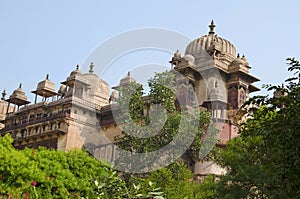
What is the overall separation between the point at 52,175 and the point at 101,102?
2388cm

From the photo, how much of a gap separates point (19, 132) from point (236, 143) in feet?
79.5

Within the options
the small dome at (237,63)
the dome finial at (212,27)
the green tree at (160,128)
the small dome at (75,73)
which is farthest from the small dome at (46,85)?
the green tree at (160,128)

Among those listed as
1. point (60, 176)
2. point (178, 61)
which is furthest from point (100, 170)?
point (178, 61)

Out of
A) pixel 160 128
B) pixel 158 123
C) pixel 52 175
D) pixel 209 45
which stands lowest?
pixel 52 175

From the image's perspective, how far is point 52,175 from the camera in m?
21.1

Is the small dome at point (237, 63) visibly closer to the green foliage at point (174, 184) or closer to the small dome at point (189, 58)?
the small dome at point (189, 58)

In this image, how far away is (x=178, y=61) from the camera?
3994 cm

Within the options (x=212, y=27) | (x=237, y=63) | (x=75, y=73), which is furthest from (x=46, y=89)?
(x=237, y=63)

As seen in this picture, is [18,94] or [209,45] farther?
[18,94]

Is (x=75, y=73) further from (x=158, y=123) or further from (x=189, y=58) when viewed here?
Answer: (x=158, y=123)

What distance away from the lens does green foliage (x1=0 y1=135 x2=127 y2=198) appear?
17.4 metres

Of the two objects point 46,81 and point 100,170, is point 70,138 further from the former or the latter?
point 100,170

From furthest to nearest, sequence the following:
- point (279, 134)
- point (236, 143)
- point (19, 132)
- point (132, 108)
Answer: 1. point (19, 132)
2. point (132, 108)
3. point (236, 143)
4. point (279, 134)

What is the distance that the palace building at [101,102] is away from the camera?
3701 centimetres
